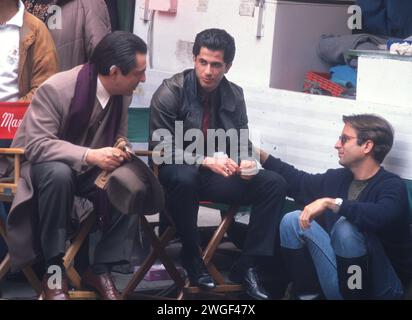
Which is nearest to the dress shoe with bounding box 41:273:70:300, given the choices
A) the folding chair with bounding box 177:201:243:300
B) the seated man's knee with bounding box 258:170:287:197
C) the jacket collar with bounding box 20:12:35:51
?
the folding chair with bounding box 177:201:243:300

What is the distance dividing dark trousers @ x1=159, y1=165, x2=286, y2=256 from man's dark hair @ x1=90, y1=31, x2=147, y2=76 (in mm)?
558

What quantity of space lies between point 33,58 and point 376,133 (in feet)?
5.94

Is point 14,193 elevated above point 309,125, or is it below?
below

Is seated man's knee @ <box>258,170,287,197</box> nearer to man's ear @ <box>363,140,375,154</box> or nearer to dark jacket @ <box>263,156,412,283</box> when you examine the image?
dark jacket @ <box>263,156,412,283</box>

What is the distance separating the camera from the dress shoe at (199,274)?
5.28 m

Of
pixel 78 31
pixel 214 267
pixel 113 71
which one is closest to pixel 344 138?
pixel 214 267

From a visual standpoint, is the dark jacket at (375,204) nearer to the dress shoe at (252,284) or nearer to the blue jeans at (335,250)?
the blue jeans at (335,250)

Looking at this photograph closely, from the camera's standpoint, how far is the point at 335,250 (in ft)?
16.9

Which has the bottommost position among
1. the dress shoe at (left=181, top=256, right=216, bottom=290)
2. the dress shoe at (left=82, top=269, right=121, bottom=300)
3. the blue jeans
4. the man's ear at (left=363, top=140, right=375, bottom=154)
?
the dress shoe at (left=82, top=269, right=121, bottom=300)

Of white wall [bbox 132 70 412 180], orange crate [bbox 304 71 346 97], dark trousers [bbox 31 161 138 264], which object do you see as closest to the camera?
dark trousers [bbox 31 161 138 264]

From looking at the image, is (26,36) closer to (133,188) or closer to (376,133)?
(133,188)

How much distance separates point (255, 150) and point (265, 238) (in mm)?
552

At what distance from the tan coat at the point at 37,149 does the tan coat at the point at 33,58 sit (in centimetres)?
45

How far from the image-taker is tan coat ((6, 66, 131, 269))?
5.00m
